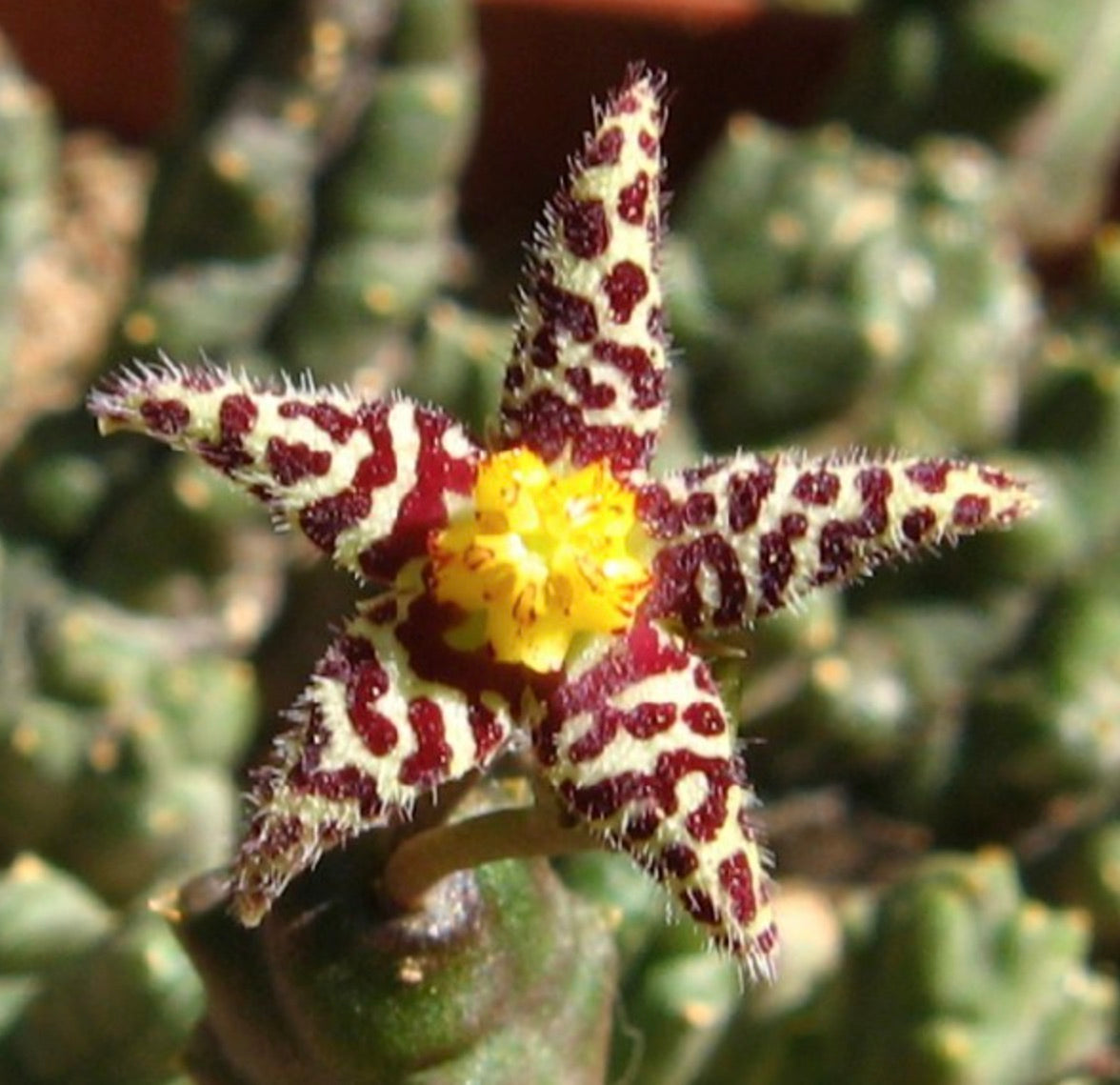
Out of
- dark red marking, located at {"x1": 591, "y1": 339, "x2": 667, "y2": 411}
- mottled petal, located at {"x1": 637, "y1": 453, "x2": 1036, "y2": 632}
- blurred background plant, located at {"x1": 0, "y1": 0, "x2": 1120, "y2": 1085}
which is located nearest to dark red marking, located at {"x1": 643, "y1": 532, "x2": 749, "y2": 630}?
mottled petal, located at {"x1": 637, "y1": 453, "x2": 1036, "y2": 632}

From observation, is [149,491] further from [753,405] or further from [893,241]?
[893,241]

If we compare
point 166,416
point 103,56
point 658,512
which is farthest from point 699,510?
point 103,56

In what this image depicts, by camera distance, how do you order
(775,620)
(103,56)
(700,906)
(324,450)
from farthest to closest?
(103,56), (775,620), (324,450), (700,906)

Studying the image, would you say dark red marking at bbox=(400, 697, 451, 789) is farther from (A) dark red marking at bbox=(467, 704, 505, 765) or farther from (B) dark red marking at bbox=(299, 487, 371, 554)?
(B) dark red marking at bbox=(299, 487, 371, 554)

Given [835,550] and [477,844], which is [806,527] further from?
[477,844]

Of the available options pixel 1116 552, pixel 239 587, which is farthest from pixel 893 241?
pixel 239 587

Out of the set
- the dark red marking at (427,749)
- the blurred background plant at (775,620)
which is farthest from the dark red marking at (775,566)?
the blurred background plant at (775,620)

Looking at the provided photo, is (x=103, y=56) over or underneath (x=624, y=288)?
over
